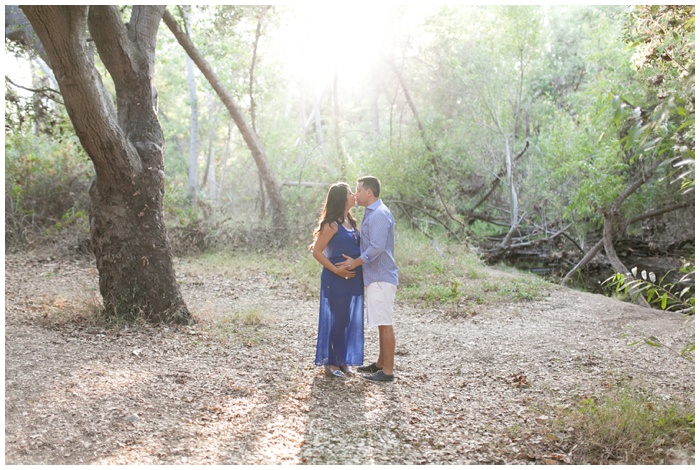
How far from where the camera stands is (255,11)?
1466 centimetres

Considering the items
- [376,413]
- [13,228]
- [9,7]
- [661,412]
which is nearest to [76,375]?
[376,413]

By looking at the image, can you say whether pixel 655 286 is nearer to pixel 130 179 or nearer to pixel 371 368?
pixel 371 368

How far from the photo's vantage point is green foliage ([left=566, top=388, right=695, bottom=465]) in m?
3.83

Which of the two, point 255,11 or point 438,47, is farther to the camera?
point 438,47

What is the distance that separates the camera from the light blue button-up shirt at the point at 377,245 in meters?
5.20

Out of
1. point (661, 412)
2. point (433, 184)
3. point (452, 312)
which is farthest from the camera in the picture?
point (433, 184)

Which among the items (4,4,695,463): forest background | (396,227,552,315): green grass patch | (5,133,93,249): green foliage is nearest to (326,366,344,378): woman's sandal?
(4,4,695,463): forest background

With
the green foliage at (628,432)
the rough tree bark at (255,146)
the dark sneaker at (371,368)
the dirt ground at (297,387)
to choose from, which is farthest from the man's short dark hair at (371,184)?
the rough tree bark at (255,146)

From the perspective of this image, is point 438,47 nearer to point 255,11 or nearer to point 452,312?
point 255,11

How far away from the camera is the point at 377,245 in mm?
5188

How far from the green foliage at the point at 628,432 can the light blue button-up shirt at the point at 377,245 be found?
1847 millimetres

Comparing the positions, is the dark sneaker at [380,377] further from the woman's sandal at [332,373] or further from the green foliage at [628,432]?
the green foliage at [628,432]

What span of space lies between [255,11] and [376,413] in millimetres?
12149

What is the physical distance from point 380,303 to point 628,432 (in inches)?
84.1
